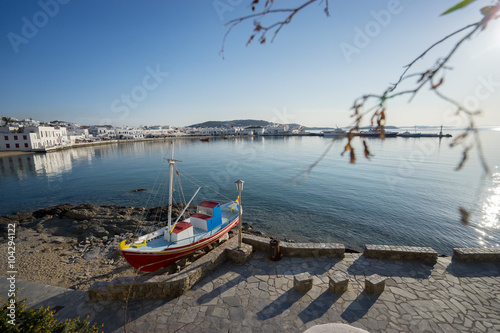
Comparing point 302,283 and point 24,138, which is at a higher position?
point 24,138

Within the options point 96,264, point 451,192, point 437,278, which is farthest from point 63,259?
point 451,192

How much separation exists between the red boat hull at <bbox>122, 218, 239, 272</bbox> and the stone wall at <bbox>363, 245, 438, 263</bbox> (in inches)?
315

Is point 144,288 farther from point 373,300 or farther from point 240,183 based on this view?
point 373,300

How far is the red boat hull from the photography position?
35.1 ft

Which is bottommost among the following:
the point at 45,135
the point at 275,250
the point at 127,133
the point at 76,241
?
the point at 76,241

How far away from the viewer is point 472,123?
5.82ft

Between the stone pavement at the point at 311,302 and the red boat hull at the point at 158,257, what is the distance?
267 centimetres

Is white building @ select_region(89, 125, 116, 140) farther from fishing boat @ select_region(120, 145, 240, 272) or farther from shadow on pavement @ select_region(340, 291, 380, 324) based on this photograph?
Result: shadow on pavement @ select_region(340, 291, 380, 324)

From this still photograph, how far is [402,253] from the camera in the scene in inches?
351

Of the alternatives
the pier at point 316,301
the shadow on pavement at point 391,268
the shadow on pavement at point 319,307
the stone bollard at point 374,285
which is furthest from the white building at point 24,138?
the stone bollard at point 374,285

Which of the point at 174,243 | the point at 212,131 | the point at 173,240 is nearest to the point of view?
→ the point at 174,243

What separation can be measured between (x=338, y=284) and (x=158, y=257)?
813cm

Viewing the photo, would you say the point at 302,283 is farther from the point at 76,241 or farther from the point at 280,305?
the point at 76,241

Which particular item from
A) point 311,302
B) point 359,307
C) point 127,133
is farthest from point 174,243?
point 127,133
